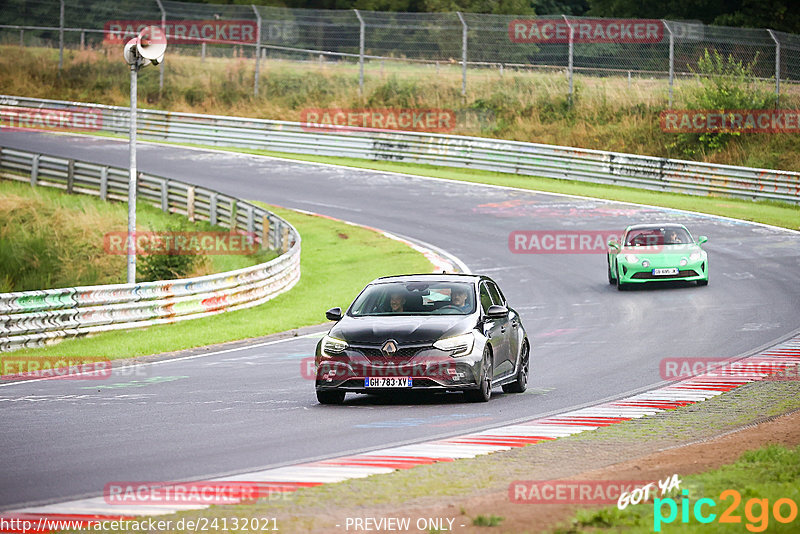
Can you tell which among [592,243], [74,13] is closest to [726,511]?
[592,243]

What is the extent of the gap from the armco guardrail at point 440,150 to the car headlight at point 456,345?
2704 centimetres

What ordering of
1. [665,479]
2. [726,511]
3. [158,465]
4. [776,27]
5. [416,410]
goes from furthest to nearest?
1. [776,27]
2. [416,410]
3. [158,465]
4. [665,479]
5. [726,511]

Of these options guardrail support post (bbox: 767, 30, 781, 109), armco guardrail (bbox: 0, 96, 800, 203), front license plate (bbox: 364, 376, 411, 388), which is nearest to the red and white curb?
front license plate (bbox: 364, 376, 411, 388)

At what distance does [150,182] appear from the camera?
37.6 meters

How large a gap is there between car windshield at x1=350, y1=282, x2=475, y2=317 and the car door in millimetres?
246

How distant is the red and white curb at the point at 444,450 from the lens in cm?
764

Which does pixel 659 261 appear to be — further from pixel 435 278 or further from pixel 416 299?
pixel 416 299

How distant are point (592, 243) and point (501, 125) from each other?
1790cm

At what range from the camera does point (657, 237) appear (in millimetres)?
25547

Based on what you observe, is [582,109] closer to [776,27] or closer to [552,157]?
[552,157]
